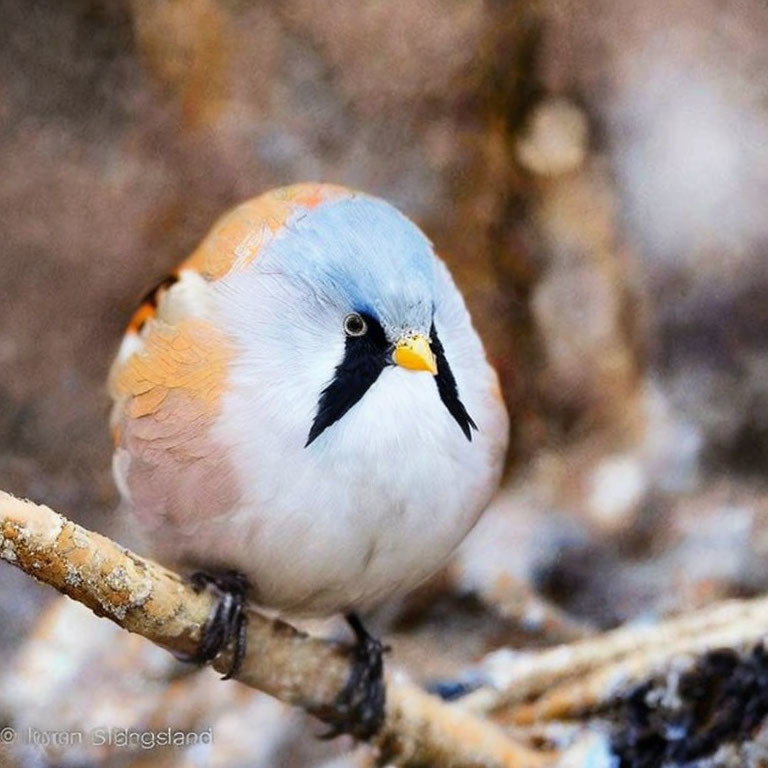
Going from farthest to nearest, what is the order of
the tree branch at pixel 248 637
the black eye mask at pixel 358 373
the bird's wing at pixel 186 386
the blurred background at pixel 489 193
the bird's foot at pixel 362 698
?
the blurred background at pixel 489 193 → the bird's foot at pixel 362 698 → the bird's wing at pixel 186 386 → the black eye mask at pixel 358 373 → the tree branch at pixel 248 637

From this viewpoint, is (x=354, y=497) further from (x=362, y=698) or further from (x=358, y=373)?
(x=362, y=698)

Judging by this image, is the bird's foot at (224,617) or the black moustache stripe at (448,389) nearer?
the black moustache stripe at (448,389)

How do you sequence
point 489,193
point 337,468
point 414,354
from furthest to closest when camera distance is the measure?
point 489,193 < point 337,468 < point 414,354

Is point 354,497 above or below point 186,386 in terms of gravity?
below

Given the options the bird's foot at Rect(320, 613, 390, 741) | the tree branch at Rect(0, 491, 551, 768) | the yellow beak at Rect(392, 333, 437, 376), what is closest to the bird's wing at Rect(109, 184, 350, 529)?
the tree branch at Rect(0, 491, 551, 768)

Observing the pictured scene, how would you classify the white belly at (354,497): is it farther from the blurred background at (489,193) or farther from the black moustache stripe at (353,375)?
the blurred background at (489,193)

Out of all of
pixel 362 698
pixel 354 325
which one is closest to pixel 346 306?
pixel 354 325

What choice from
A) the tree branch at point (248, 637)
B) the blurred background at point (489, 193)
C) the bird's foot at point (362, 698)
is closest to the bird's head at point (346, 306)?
the tree branch at point (248, 637)
